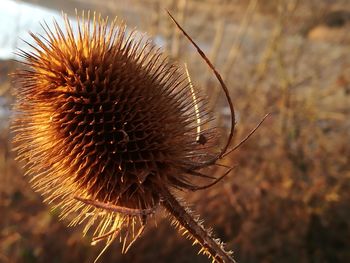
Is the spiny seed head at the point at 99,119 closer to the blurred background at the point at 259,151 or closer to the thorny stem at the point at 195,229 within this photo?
the thorny stem at the point at 195,229

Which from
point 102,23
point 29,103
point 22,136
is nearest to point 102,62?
point 102,23

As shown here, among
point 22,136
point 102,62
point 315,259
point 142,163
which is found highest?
point 102,62

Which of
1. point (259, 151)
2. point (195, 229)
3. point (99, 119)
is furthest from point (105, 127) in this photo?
point (259, 151)

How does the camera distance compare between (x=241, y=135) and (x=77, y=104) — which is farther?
(x=241, y=135)

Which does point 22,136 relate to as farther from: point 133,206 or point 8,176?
point 8,176

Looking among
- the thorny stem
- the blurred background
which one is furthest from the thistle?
the blurred background

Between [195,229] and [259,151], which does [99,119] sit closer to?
[195,229]
